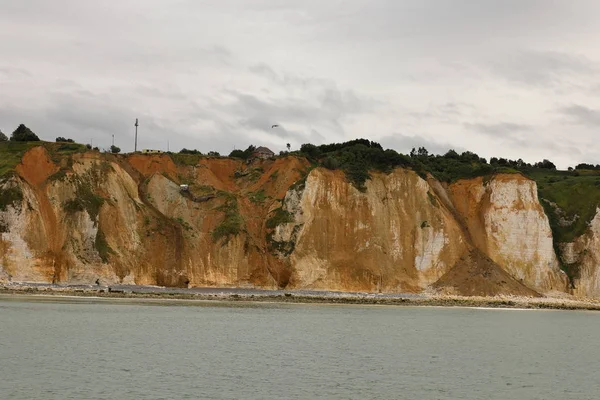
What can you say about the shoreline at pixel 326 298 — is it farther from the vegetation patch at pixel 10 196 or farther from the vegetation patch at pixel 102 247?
the vegetation patch at pixel 10 196

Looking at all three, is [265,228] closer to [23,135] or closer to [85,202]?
[85,202]

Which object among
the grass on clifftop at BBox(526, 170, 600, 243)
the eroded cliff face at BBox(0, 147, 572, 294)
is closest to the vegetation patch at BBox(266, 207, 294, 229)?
the eroded cliff face at BBox(0, 147, 572, 294)

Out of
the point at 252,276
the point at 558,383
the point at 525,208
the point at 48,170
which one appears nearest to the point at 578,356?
the point at 558,383

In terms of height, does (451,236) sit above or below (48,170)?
below

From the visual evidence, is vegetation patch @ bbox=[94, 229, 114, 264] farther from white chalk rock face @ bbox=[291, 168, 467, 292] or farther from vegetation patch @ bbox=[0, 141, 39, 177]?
white chalk rock face @ bbox=[291, 168, 467, 292]

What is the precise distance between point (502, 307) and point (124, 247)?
41.8 m

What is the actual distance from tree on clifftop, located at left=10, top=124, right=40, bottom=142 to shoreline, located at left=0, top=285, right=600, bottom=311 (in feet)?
97.6

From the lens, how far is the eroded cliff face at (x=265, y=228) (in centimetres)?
8025

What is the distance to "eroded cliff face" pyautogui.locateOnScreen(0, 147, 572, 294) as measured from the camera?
3159 inches

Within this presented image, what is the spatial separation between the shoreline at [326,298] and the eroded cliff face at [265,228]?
2239 millimetres

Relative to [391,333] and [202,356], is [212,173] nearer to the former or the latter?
[391,333]

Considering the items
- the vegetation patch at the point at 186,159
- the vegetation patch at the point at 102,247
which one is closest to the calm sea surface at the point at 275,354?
the vegetation patch at the point at 102,247

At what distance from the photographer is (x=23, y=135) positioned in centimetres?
9831

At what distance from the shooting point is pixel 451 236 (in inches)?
3752
